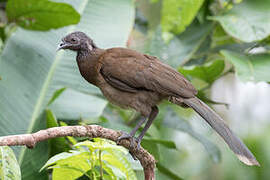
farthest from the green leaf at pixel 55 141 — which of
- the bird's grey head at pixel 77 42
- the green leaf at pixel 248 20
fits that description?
the green leaf at pixel 248 20

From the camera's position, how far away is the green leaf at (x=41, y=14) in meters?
3.33

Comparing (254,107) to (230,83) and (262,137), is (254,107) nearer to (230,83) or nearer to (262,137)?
(230,83)

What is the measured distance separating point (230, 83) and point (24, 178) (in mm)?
4606

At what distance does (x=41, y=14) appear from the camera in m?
3.46

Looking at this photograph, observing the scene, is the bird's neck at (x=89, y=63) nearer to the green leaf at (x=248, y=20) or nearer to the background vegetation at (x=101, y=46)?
the background vegetation at (x=101, y=46)

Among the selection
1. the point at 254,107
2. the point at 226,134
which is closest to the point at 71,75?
the point at 226,134

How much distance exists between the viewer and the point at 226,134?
2469 millimetres

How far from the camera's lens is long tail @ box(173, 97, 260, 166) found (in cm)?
231

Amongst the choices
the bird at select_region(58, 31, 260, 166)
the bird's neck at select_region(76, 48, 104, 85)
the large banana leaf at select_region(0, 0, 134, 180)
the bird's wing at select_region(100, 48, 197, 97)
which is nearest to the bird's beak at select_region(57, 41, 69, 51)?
the bird at select_region(58, 31, 260, 166)

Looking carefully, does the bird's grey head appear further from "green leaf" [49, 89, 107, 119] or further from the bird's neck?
"green leaf" [49, 89, 107, 119]

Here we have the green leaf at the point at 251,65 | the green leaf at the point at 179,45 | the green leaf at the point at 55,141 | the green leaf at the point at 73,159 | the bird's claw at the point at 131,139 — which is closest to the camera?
the green leaf at the point at 73,159

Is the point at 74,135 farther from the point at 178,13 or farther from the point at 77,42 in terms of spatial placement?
the point at 178,13

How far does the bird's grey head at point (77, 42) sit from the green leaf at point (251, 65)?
3.46 feet

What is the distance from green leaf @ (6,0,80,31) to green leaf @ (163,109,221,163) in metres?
1.16
